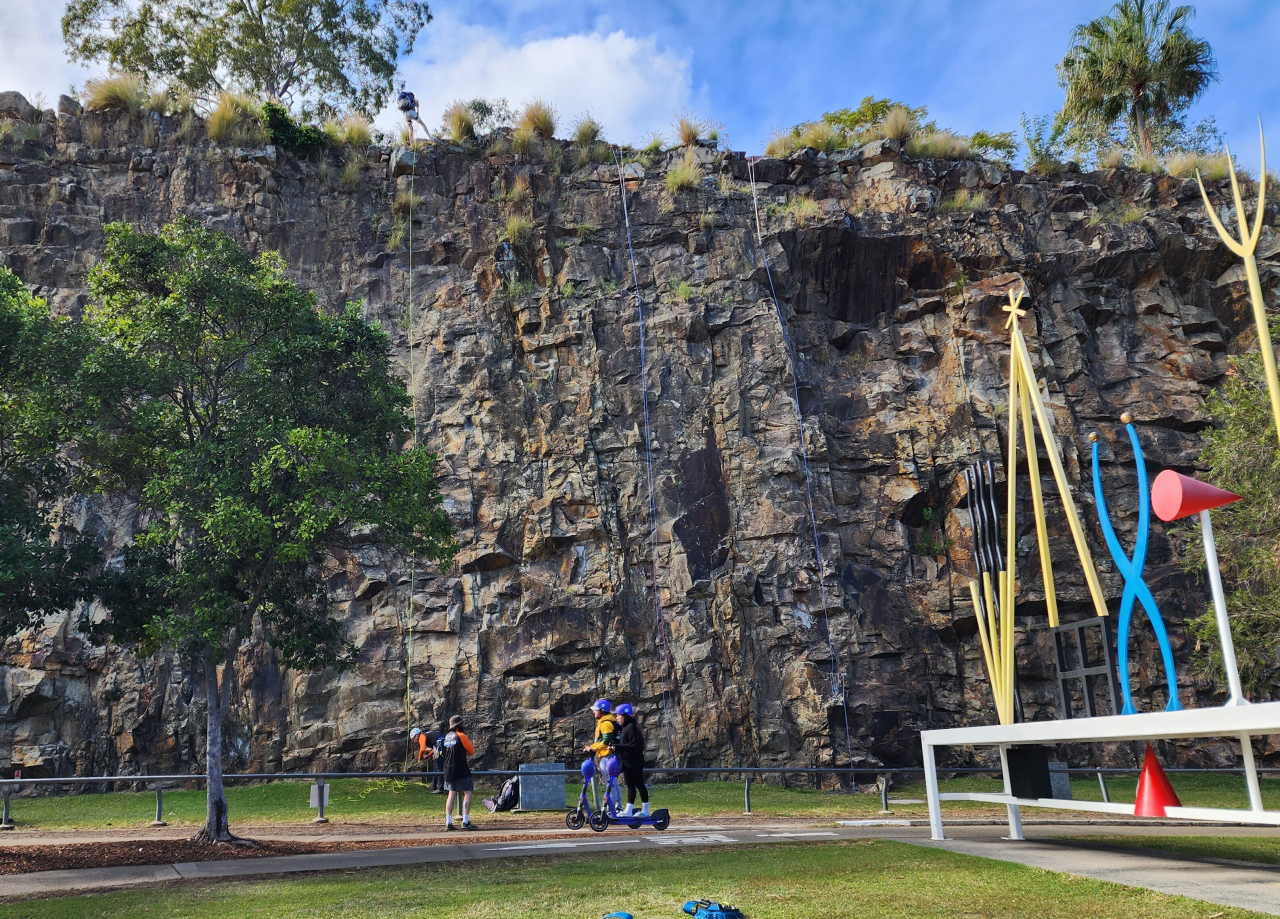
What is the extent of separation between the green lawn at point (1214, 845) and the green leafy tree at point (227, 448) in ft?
30.9

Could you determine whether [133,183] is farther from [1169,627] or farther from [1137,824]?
[1169,627]

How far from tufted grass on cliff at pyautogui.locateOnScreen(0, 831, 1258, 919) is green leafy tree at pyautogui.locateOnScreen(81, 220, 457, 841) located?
4712 mm

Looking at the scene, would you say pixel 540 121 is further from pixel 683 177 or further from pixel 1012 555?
pixel 1012 555

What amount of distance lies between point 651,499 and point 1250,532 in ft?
42.9

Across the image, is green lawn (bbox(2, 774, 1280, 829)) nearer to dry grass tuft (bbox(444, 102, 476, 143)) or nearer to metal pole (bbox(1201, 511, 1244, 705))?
metal pole (bbox(1201, 511, 1244, 705))

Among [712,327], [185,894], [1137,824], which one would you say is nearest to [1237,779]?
[1137,824]

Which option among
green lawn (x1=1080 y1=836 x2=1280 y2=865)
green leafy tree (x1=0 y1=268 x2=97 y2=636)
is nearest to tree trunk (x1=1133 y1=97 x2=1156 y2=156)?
green lawn (x1=1080 y1=836 x2=1280 y2=865)

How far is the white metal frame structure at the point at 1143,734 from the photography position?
6.17 metres

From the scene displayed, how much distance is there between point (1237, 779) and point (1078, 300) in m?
13.4

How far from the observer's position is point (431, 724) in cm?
2027

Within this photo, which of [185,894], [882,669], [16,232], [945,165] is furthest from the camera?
[945,165]

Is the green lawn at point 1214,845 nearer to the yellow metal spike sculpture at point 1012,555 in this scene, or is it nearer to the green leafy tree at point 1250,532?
the yellow metal spike sculpture at point 1012,555

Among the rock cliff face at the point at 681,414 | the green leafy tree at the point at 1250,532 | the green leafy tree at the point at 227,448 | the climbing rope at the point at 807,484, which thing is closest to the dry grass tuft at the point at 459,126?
the rock cliff face at the point at 681,414

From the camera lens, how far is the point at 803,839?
10930mm
